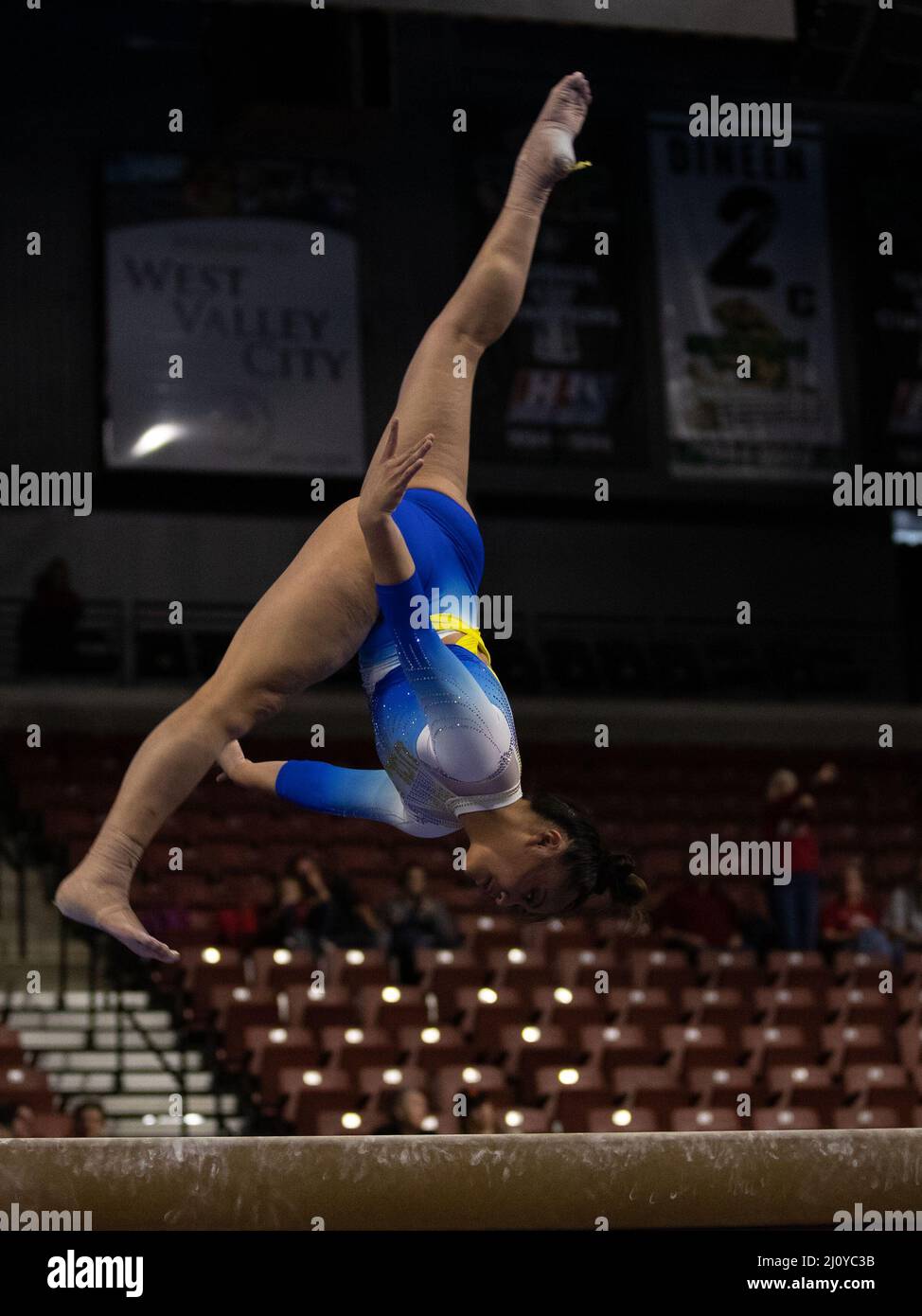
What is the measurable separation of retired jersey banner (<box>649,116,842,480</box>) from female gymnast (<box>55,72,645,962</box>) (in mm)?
11008

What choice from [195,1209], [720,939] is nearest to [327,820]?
[720,939]

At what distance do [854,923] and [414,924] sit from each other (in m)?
2.91

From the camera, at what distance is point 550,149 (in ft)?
15.1

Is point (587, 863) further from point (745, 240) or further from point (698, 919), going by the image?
point (745, 240)

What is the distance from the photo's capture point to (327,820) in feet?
40.1

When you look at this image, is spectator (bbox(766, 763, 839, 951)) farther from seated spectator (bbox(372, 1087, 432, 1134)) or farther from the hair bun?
the hair bun

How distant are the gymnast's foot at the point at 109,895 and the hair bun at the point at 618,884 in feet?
3.20

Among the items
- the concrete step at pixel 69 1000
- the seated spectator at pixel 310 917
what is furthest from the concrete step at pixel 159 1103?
the seated spectator at pixel 310 917

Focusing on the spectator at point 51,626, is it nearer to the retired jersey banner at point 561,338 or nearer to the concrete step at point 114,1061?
the retired jersey banner at point 561,338

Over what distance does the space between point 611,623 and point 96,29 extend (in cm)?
681

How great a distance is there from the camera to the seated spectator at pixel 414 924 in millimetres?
9742

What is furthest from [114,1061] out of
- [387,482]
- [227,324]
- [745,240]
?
[745,240]

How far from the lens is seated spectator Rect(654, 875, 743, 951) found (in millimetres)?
10906
